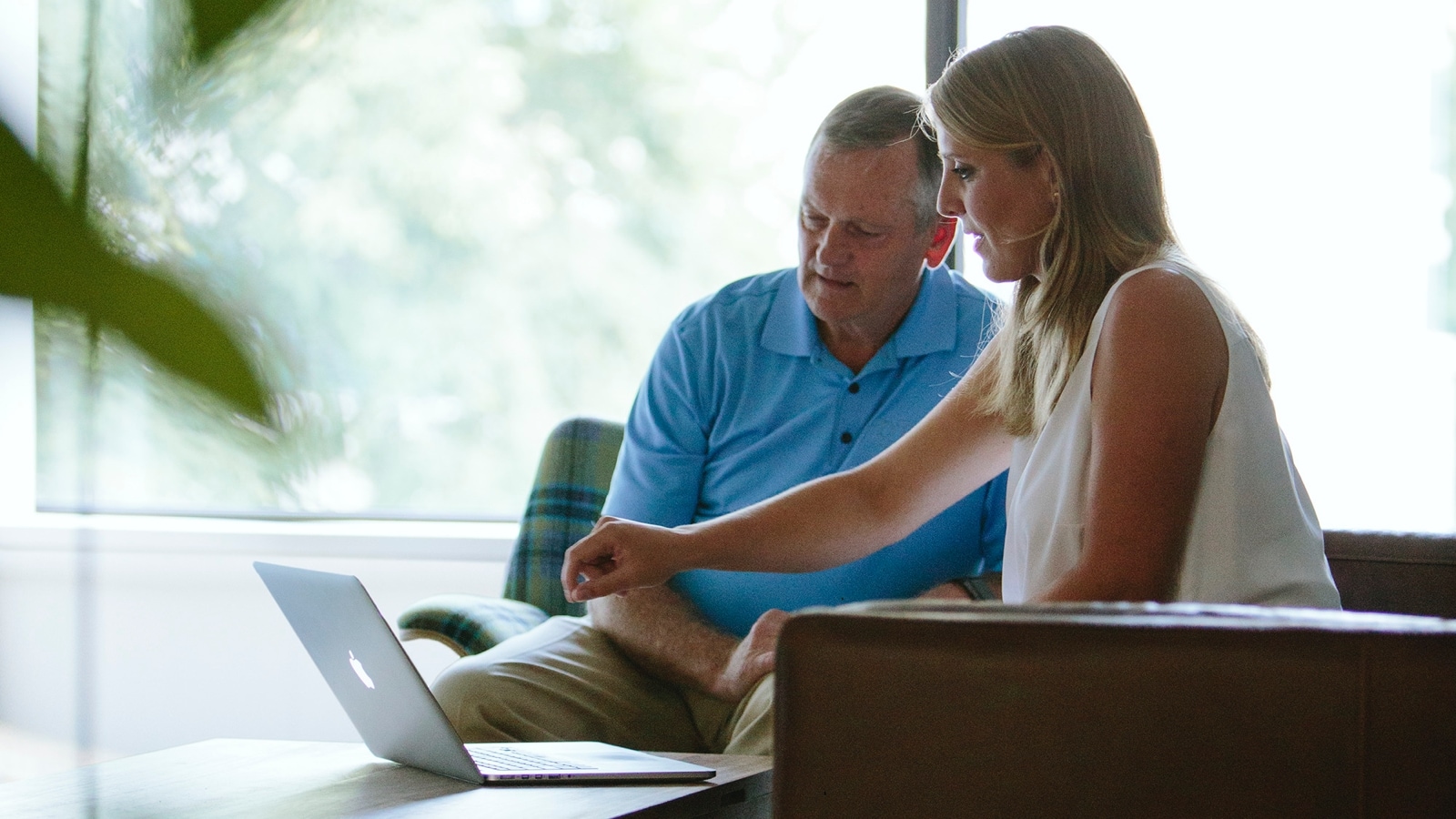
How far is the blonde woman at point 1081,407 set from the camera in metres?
1.09

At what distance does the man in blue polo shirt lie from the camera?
1.80m

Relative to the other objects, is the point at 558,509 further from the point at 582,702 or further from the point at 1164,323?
the point at 1164,323

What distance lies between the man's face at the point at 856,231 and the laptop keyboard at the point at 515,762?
0.88 meters

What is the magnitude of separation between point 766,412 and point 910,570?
1.05 feet

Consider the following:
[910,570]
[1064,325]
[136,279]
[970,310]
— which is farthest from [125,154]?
[970,310]

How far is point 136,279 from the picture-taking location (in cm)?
Result: 23

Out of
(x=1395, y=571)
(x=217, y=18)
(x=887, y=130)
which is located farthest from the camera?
(x=887, y=130)

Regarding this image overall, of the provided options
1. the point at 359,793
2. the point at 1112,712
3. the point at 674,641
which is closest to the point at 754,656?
the point at 674,641

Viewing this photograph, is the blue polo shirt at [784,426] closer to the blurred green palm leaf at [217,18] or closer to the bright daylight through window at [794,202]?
the bright daylight through window at [794,202]

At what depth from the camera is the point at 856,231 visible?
6.30ft

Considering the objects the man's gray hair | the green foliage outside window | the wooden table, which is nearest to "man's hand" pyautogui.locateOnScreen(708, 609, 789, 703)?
the wooden table

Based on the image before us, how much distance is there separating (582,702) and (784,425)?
502 millimetres

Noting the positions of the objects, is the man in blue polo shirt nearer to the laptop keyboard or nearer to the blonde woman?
the blonde woman

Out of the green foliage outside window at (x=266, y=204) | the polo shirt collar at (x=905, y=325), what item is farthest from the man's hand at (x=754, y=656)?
the green foliage outside window at (x=266, y=204)
